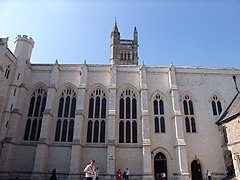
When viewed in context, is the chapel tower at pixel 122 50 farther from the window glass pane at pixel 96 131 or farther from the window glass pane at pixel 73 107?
the window glass pane at pixel 96 131

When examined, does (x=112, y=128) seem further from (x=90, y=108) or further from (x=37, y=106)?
(x=37, y=106)

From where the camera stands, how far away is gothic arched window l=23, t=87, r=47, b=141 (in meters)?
22.5

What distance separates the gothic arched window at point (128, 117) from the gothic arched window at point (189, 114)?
6173 mm

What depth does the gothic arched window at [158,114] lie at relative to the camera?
23.1 m

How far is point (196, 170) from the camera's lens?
72.2ft

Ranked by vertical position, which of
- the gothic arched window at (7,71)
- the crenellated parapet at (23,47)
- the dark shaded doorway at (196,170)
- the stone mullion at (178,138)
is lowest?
the dark shaded doorway at (196,170)

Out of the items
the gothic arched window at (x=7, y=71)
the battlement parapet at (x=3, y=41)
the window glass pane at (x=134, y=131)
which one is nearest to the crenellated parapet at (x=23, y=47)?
the gothic arched window at (x=7, y=71)

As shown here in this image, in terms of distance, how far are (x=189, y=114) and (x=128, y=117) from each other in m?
7.46

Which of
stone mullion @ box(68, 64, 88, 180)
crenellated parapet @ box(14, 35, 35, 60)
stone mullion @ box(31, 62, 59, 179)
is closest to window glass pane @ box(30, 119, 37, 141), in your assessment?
stone mullion @ box(31, 62, 59, 179)

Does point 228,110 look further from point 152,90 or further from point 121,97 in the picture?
point 121,97

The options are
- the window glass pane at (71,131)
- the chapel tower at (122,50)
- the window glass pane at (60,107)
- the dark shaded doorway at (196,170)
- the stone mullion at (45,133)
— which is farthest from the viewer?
the chapel tower at (122,50)

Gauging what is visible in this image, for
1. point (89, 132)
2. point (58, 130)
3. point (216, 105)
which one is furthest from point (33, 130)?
point (216, 105)

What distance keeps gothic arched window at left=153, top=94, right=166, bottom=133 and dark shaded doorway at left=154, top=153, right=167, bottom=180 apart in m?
2.78

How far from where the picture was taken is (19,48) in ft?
81.7
